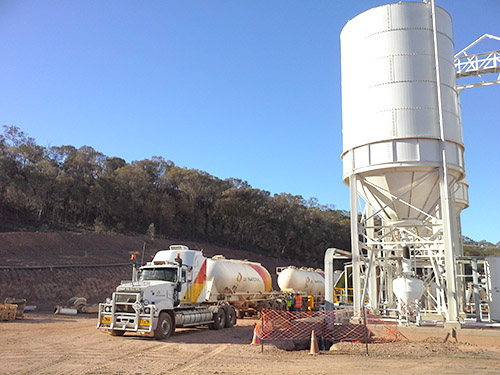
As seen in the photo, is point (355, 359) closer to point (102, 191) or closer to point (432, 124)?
point (432, 124)

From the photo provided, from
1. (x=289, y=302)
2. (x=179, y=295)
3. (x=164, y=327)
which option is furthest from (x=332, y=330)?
(x=289, y=302)

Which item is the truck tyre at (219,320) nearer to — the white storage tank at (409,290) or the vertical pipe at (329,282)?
the vertical pipe at (329,282)

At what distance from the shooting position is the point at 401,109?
53.0ft

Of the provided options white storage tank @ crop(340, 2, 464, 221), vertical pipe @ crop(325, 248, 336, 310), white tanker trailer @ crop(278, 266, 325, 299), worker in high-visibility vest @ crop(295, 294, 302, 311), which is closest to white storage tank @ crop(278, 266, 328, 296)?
white tanker trailer @ crop(278, 266, 325, 299)

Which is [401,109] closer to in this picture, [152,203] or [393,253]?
[393,253]

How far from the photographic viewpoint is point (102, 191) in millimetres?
50062

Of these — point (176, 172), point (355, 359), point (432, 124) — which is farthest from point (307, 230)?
point (355, 359)

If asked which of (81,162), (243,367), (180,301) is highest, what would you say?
(81,162)

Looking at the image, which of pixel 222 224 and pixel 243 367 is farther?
pixel 222 224

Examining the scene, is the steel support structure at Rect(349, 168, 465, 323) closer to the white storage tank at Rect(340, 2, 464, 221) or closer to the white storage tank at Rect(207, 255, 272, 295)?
the white storage tank at Rect(340, 2, 464, 221)

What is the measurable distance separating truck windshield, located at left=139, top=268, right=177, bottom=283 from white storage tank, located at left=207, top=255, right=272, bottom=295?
12.4 feet

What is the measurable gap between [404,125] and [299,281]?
16.6m

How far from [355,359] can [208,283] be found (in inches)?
420

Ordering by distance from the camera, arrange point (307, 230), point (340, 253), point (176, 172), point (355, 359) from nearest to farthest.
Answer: point (355, 359) < point (340, 253) < point (176, 172) < point (307, 230)
